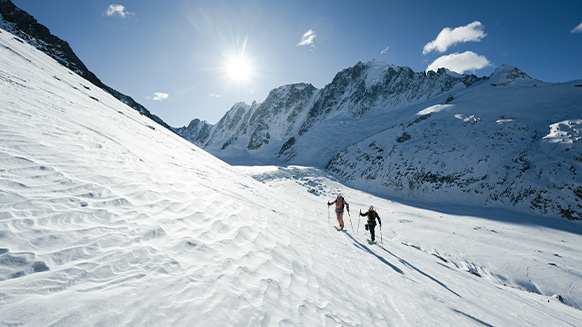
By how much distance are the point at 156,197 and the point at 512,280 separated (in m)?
13.6

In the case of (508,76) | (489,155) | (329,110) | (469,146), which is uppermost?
(508,76)

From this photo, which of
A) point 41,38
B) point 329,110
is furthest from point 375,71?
point 41,38

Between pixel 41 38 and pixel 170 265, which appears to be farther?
pixel 41 38

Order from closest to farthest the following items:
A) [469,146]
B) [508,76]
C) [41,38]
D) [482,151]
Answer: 1. [482,151]
2. [469,146]
3. [41,38]
4. [508,76]

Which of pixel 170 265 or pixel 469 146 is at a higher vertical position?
pixel 469 146

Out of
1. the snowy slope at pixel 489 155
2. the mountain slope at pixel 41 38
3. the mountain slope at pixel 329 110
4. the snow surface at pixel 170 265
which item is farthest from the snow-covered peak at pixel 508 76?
the mountain slope at pixel 41 38

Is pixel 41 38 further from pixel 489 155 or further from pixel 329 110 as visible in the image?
pixel 489 155

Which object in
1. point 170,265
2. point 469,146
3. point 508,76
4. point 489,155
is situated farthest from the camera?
point 508,76

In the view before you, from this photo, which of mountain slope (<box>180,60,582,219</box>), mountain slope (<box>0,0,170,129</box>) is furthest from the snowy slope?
mountain slope (<box>0,0,170,129</box>)

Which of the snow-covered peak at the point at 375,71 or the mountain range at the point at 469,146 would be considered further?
the snow-covered peak at the point at 375,71

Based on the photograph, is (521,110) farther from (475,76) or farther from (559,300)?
(475,76)

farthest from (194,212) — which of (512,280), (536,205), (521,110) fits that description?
(521,110)

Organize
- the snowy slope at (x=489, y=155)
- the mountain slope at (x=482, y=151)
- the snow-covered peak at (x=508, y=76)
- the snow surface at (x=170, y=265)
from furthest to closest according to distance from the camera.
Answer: the snow-covered peak at (x=508, y=76) → the mountain slope at (x=482, y=151) → the snowy slope at (x=489, y=155) → the snow surface at (x=170, y=265)

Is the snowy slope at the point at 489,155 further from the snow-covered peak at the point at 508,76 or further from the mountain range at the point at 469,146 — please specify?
the snow-covered peak at the point at 508,76
